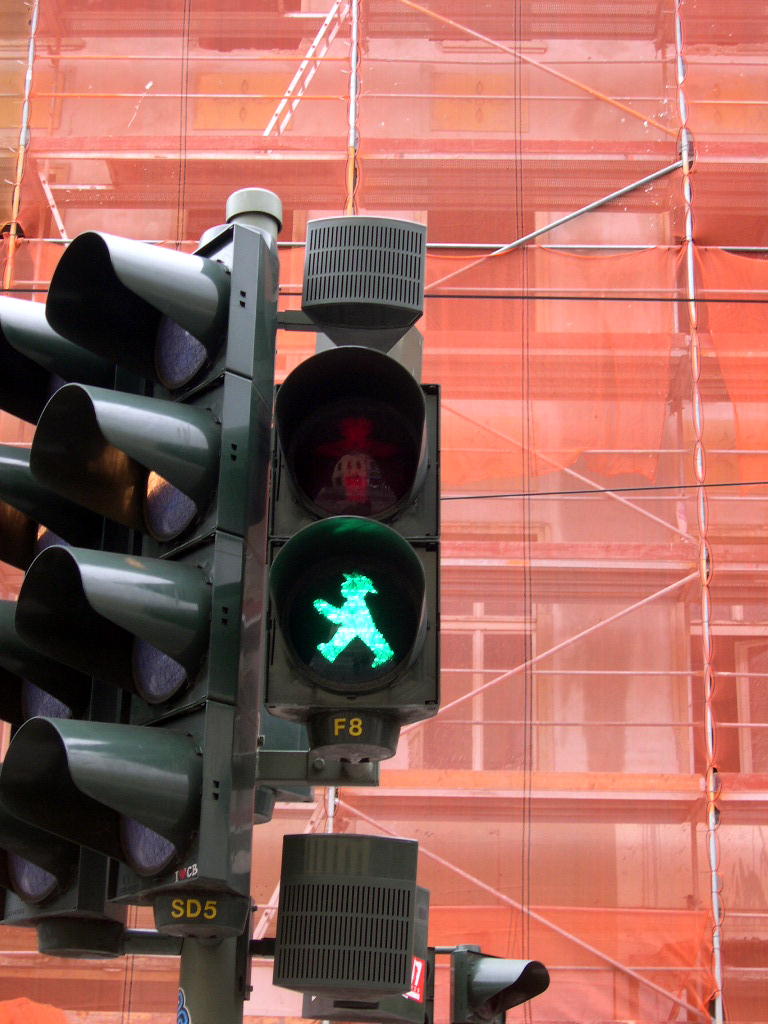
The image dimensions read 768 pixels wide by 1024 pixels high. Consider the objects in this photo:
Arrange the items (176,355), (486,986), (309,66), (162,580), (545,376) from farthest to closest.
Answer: (309,66) < (545,376) < (486,986) < (176,355) < (162,580)

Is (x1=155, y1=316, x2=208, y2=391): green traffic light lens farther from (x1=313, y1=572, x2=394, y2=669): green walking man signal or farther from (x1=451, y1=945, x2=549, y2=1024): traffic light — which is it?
(x1=451, y1=945, x2=549, y2=1024): traffic light

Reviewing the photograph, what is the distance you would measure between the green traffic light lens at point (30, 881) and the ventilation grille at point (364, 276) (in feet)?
4.32

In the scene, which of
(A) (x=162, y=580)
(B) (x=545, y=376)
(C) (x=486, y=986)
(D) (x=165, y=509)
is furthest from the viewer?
(B) (x=545, y=376)

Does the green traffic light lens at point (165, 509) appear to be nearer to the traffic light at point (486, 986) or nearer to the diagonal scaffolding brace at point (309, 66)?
the traffic light at point (486, 986)

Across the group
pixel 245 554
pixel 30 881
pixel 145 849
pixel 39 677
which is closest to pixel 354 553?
pixel 245 554

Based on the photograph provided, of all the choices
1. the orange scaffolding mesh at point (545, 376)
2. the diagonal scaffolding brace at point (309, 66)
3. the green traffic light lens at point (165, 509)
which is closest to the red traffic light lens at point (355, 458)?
the green traffic light lens at point (165, 509)

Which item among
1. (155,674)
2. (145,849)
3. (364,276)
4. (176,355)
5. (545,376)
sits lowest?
(145,849)

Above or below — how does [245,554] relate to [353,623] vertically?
above

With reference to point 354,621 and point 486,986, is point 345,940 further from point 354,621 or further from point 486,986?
point 486,986

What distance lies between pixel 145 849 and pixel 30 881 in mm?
563

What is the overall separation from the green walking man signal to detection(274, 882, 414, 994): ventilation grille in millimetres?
455

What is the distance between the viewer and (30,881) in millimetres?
2922

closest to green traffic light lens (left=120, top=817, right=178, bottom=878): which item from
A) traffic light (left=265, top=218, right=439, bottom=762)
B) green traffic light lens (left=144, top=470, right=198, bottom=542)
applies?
traffic light (left=265, top=218, right=439, bottom=762)

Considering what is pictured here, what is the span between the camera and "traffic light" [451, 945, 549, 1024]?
3855 mm
